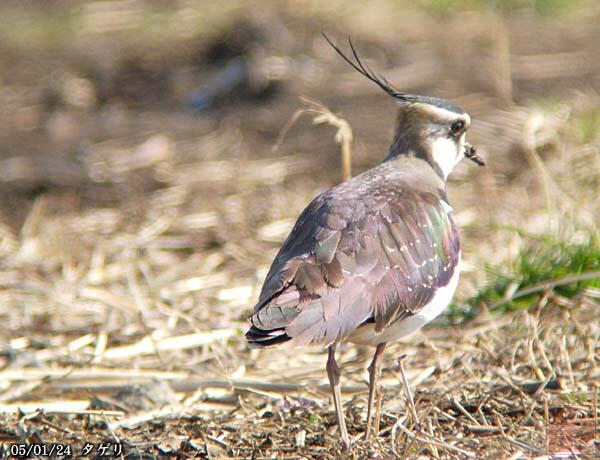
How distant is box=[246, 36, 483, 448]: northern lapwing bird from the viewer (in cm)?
380

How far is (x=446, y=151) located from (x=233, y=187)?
3.28 meters

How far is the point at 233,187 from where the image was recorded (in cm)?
805

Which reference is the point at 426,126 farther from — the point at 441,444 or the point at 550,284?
the point at 441,444

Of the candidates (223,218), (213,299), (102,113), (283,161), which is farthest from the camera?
(102,113)

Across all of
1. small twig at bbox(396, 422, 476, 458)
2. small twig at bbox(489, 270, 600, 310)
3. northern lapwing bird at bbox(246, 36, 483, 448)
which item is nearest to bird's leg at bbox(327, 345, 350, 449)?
northern lapwing bird at bbox(246, 36, 483, 448)

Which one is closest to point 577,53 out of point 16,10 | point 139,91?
point 139,91

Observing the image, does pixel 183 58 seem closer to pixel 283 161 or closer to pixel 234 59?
pixel 234 59

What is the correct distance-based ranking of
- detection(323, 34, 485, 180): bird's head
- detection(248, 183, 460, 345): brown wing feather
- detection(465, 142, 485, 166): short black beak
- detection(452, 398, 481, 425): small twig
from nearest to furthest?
1. detection(248, 183, 460, 345): brown wing feather
2. detection(452, 398, 481, 425): small twig
3. detection(323, 34, 485, 180): bird's head
4. detection(465, 142, 485, 166): short black beak

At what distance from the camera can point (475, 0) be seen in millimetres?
11758

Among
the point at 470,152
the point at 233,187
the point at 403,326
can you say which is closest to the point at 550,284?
the point at 470,152

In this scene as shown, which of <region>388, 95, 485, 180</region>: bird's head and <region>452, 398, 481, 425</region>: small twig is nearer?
<region>452, 398, 481, 425</region>: small twig

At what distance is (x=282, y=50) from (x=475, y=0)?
2.94 m

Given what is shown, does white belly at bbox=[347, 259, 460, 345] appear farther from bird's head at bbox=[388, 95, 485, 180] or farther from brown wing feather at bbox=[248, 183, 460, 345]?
bird's head at bbox=[388, 95, 485, 180]

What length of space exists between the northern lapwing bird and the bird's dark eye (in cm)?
29
